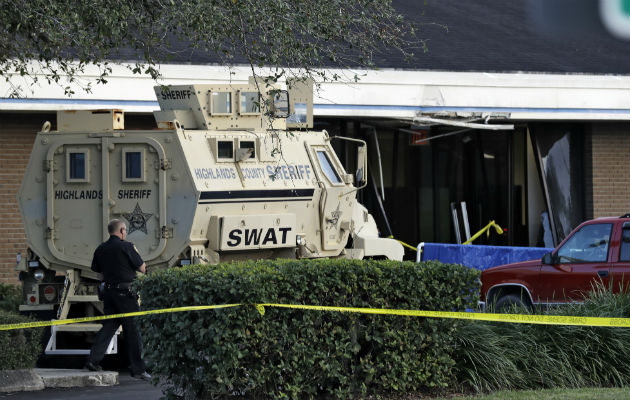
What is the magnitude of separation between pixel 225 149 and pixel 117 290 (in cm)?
229

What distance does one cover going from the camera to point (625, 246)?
13891 mm

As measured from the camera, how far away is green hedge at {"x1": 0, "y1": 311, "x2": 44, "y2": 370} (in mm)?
11531

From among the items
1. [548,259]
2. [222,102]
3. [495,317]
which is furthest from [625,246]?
[222,102]


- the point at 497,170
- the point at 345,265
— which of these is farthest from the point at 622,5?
the point at 497,170

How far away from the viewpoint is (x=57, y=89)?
18.0 metres

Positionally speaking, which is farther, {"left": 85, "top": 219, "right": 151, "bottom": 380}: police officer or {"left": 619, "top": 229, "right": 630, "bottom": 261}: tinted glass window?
{"left": 619, "top": 229, "right": 630, "bottom": 261}: tinted glass window

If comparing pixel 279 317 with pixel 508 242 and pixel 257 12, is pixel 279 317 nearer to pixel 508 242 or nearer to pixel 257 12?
pixel 257 12

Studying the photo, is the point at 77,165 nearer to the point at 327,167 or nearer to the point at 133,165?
the point at 133,165

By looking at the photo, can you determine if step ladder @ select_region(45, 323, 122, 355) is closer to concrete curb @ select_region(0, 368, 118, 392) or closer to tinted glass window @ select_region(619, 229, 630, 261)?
concrete curb @ select_region(0, 368, 118, 392)

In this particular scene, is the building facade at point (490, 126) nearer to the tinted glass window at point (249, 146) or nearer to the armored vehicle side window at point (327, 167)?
the armored vehicle side window at point (327, 167)

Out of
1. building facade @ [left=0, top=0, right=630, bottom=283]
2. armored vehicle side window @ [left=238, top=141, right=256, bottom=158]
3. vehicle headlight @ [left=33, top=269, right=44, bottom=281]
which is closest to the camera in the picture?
vehicle headlight @ [left=33, top=269, right=44, bottom=281]

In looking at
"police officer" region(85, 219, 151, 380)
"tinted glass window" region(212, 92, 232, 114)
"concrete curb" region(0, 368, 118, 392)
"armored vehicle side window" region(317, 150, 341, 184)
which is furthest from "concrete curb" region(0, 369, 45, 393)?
"armored vehicle side window" region(317, 150, 341, 184)

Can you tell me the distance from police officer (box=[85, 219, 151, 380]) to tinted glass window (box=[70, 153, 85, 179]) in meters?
1.18

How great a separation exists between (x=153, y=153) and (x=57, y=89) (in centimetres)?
555
